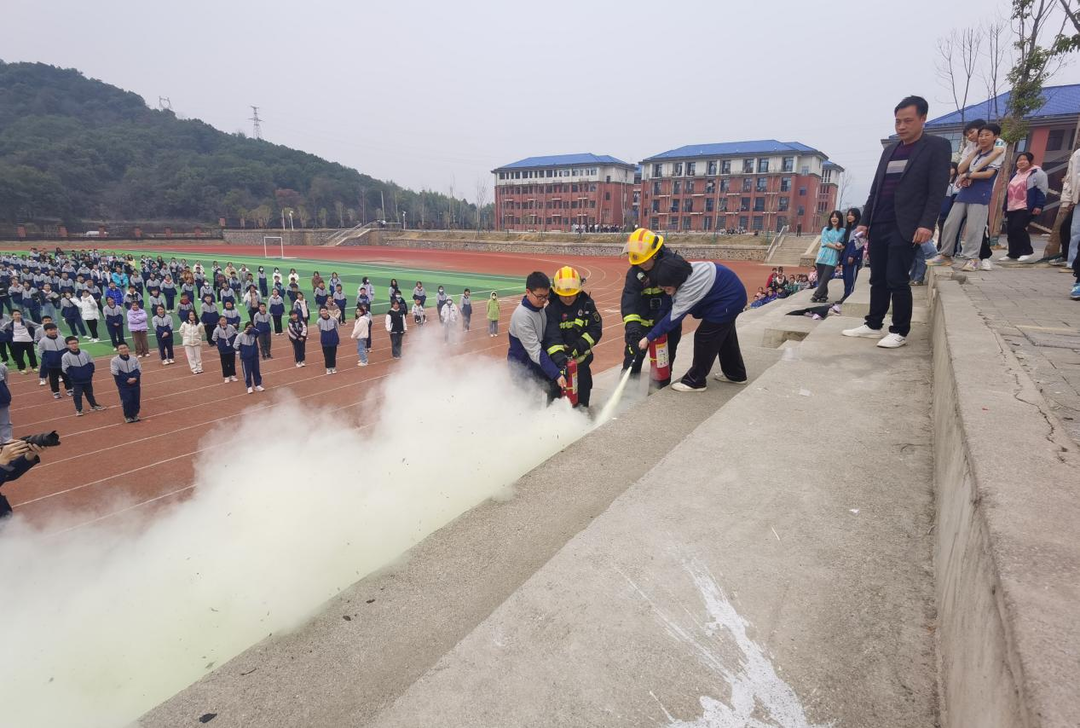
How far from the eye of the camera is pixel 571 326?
594 centimetres

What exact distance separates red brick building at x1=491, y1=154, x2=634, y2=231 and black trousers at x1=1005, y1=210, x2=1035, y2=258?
245 ft

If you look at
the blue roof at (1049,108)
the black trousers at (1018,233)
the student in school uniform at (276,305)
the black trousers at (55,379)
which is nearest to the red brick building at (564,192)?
the blue roof at (1049,108)

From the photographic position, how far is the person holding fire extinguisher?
5066 millimetres

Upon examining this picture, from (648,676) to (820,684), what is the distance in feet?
1.77

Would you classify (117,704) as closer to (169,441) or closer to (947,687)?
(947,687)

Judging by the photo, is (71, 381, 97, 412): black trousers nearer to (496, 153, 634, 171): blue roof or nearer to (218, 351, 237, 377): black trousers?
(218, 351, 237, 377): black trousers

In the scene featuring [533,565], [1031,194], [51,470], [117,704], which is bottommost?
[51,470]

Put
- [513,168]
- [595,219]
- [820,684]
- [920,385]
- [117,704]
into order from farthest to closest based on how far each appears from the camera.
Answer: [513,168] < [595,219] < [920,385] < [117,704] < [820,684]

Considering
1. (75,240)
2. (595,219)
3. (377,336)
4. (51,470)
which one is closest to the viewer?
(51,470)

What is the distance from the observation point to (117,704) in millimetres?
2627

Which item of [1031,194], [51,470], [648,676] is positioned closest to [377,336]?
[51,470]

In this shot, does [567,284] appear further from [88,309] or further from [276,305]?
[88,309]

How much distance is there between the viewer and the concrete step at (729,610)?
1.66 m

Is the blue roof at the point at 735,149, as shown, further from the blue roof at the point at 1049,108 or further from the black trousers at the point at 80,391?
the black trousers at the point at 80,391
